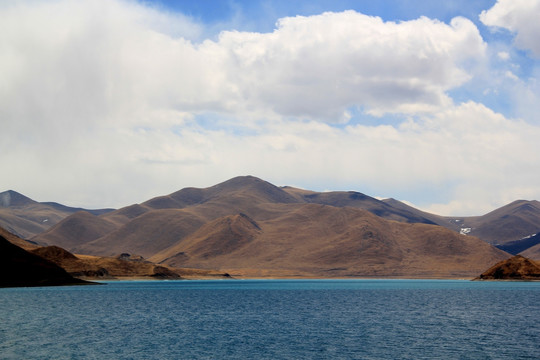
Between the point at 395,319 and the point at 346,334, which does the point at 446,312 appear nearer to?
the point at 395,319

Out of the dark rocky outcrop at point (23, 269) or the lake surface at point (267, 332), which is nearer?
the lake surface at point (267, 332)

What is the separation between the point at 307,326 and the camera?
81062 millimetres

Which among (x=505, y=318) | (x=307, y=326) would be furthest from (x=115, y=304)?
(x=505, y=318)

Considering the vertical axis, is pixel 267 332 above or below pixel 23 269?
below

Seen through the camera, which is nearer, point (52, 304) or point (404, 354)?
point (404, 354)

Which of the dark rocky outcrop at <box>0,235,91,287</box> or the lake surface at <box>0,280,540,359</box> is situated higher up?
the dark rocky outcrop at <box>0,235,91,287</box>

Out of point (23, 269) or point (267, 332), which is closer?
point (267, 332)

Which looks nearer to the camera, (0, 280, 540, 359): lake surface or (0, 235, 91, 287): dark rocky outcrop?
(0, 280, 540, 359): lake surface

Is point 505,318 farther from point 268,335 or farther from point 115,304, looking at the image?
point 115,304

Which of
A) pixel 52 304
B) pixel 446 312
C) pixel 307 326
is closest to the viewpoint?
pixel 307 326

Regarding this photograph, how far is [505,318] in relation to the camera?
302ft

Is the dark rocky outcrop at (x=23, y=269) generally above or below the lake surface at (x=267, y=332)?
above

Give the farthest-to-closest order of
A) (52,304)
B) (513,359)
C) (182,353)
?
(52,304)
(182,353)
(513,359)

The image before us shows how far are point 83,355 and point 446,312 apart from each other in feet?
219
